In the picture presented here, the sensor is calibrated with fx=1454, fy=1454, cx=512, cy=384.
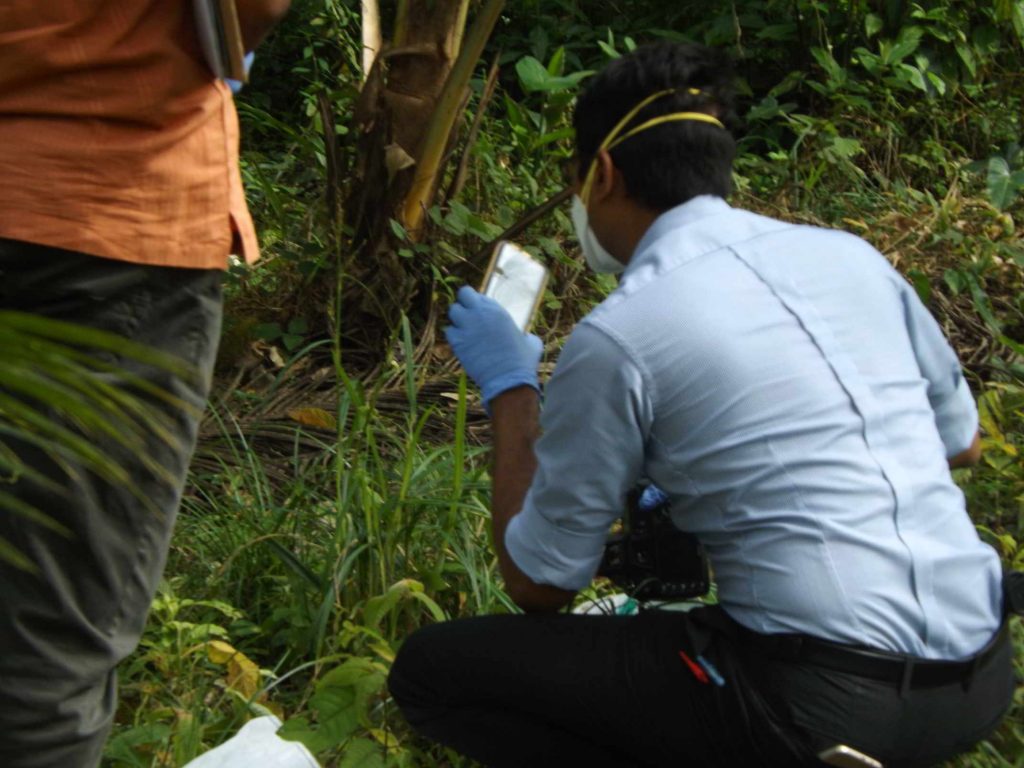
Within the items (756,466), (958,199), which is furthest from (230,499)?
(958,199)

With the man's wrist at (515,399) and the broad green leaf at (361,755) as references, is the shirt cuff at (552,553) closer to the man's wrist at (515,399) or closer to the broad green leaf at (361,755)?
the man's wrist at (515,399)

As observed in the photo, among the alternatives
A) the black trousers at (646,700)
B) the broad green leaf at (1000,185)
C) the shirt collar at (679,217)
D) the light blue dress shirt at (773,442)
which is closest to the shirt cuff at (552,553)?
the light blue dress shirt at (773,442)

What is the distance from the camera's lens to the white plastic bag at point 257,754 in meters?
2.17

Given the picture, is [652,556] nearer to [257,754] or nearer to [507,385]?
[507,385]

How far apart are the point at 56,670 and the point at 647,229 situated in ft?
3.43

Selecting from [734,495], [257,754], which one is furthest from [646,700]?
[257,754]

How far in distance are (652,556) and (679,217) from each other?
0.53 m

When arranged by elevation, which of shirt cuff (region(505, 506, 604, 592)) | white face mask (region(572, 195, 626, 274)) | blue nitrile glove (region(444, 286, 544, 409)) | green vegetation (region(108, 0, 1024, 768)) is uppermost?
white face mask (region(572, 195, 626, 274))

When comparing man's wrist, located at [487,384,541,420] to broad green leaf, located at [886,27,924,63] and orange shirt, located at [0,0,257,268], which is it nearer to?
orange shirt, located at [0,0,257,268]

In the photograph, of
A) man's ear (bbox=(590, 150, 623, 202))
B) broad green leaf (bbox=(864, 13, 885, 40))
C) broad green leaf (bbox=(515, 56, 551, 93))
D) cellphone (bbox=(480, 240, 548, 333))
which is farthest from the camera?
broad green leaf (bbox=(864, 13, 885, 40))

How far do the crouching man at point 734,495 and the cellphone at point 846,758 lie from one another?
2 cm

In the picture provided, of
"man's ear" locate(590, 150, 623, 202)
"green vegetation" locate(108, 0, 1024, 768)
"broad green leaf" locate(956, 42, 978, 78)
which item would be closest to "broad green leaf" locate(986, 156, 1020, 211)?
"green vegetation" locate(108, 0, 1024, 768)

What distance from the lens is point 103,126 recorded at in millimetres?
1919

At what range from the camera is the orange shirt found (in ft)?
6.13
